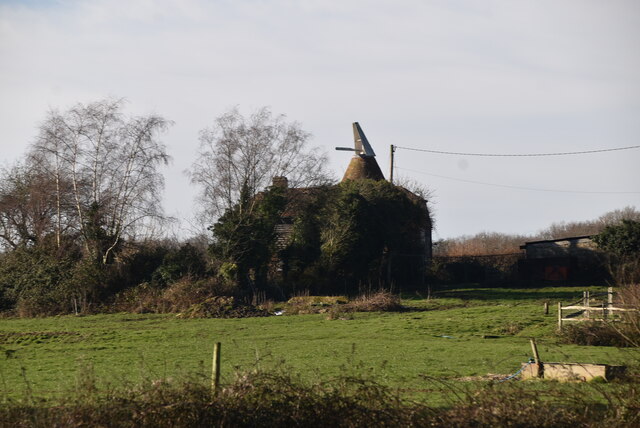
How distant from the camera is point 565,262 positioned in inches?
1962

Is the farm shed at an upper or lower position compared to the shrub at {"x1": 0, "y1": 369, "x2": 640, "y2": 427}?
upper

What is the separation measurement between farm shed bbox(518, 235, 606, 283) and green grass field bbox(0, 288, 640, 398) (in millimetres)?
9882

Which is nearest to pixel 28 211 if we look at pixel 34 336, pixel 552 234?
pixel 34 336

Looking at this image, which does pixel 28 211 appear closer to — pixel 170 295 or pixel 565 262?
pixel 170 295

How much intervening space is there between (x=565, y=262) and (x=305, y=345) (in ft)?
100

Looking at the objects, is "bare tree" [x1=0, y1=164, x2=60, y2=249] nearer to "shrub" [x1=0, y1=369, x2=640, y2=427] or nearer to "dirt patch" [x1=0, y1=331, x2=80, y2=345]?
"dirt patch" [x1=0, y1=331, x2=80, y2=345]

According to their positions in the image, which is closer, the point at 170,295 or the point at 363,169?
the point at 170,295

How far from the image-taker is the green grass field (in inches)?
687

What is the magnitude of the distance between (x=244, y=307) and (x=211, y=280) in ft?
12.3

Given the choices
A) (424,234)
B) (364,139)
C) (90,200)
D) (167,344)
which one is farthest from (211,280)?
(364,139)

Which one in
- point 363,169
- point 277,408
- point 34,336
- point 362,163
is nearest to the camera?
point 277,408

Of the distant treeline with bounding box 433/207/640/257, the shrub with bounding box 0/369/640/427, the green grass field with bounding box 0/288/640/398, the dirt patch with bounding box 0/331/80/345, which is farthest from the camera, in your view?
the distant treeline with bounding box 433/207/640/257

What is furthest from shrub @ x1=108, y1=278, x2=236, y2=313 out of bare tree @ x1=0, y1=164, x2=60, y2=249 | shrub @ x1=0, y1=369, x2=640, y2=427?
shrub @ x1=0, y1=369, x2=640, y2=427

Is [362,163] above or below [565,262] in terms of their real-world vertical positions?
above
